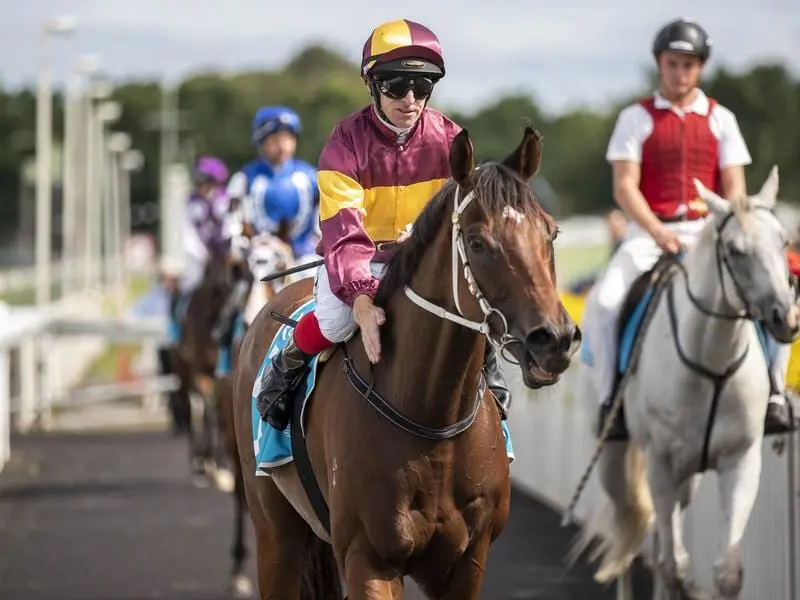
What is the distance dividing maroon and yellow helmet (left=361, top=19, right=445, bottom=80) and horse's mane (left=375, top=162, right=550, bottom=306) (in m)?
0.62

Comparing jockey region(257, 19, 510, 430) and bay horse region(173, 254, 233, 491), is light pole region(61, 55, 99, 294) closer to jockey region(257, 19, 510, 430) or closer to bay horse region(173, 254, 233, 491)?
bay horse region(173, 254, 233, 491)

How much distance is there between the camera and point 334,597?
7402 mm

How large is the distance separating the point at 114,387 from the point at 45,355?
2.60 m

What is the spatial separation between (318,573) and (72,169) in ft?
121

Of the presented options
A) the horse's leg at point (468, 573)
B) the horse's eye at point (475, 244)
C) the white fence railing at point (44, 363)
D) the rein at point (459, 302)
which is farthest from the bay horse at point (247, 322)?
the white fence railing at point (44, 363)

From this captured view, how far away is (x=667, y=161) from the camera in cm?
988

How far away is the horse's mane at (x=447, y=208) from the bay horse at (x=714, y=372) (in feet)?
7.94

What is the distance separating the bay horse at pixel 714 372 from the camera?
825 centimetres

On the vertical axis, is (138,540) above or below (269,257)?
below

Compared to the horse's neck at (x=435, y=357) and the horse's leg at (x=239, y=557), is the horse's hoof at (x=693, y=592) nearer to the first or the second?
the horse's leg at (x=239, y=557)

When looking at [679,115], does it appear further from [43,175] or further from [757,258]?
[43,175]

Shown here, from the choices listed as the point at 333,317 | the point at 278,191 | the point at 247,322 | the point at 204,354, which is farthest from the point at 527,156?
the point at 204,354

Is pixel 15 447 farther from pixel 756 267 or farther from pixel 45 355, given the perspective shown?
pixel 756 267

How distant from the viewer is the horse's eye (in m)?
5.60
